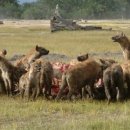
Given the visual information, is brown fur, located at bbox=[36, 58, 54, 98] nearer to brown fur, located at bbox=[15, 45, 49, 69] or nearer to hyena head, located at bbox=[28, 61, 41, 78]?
hyena head, located at bbox=[28, 61, 41, 78]

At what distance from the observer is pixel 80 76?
12742 millimetres

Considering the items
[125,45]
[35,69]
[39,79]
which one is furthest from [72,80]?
[125,45]

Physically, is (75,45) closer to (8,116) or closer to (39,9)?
(8,116)

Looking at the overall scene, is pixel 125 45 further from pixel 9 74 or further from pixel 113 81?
pixel 113 81

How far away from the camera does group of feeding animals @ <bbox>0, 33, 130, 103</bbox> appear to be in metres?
12.7

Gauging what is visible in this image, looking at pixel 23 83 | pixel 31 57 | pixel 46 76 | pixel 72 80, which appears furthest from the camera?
pixel 31 57

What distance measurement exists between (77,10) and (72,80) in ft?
370

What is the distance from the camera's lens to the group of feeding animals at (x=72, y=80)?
1268cm

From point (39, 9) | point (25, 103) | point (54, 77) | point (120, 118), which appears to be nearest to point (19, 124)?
point (120, 118)

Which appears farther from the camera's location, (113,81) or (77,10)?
(77,10)

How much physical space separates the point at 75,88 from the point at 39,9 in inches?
4534

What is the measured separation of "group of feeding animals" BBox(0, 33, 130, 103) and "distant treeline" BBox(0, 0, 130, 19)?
96.1 meters

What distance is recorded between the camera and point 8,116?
1103 cm

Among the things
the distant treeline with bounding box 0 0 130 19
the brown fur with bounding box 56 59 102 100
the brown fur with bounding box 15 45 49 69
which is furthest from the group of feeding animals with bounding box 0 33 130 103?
the distant treeline with bounding box 0 0 130 19
